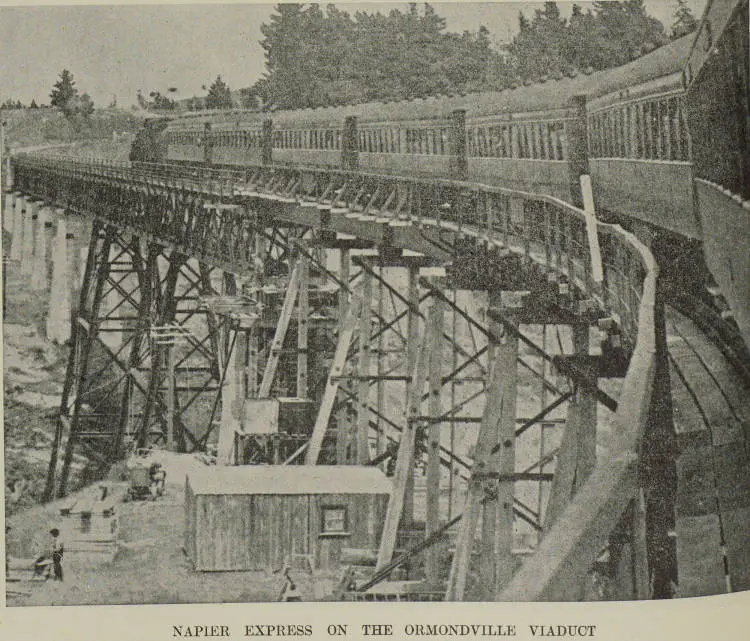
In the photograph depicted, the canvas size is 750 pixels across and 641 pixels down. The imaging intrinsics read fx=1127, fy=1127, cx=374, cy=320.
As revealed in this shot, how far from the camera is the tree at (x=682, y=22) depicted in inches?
365

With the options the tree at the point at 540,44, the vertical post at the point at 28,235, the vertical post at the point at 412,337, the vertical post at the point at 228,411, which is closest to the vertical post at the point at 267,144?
the vertical post at the point at 28,235

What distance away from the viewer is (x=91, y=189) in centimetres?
1952

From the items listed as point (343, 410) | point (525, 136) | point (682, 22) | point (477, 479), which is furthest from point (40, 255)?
point (682, 22)

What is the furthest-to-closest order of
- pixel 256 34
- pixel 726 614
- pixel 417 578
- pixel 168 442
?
pixel 168 442
pixel 417 578
pixel 256 34
pixel 726 614

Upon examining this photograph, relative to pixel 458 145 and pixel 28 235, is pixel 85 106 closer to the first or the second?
pixel 458 145

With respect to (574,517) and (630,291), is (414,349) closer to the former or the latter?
(630,291)

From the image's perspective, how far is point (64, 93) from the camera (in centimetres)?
1073

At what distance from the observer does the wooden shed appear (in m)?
10.9

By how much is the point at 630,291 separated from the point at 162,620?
4.10m

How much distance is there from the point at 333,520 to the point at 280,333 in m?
3.52

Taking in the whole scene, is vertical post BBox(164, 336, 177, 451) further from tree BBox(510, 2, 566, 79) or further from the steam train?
tree BBox(510, 2, 566, 79)

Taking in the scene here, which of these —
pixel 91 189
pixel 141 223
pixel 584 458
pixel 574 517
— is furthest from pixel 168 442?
pixel 574 517

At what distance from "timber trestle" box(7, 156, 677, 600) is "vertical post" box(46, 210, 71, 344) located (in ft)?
1.32

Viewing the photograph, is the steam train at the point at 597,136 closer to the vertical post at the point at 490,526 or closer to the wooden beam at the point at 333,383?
the vertical post at the point at 490,526
